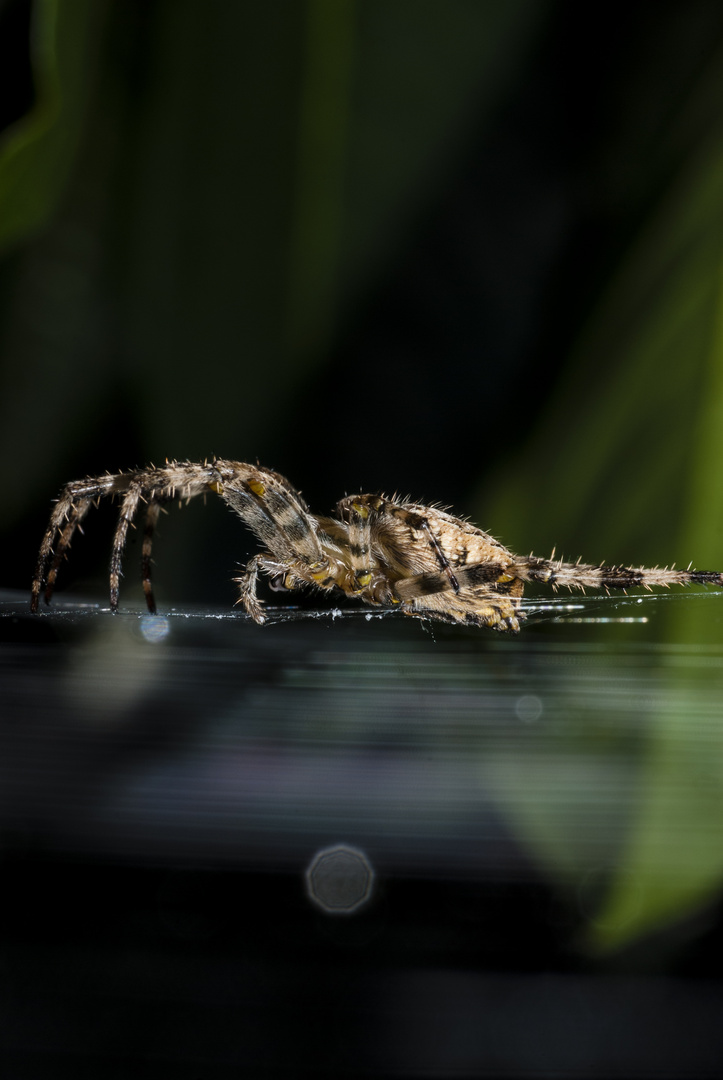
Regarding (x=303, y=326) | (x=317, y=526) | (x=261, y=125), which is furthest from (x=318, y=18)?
(x=317, y=526)

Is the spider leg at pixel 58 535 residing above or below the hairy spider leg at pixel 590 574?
above

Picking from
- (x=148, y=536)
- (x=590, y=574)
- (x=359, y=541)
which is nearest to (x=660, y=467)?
(x=590, y=574)

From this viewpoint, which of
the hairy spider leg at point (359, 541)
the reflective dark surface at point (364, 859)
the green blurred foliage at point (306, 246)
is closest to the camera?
the reflective dark surface at point (364, 859)

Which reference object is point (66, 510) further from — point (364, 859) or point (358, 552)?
point (364, 859)

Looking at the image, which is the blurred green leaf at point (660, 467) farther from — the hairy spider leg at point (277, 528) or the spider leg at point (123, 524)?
the spider leg at point (123, 524)

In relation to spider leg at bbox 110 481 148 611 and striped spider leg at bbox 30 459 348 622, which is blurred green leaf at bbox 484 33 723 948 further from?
spider leg at bbox 110 481 148 611

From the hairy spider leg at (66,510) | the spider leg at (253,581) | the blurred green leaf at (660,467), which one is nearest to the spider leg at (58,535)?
the hairy spider leg at (66,510)

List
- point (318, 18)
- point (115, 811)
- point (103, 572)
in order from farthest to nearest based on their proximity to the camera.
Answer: point (103, 572) → point (318, 18) → point (115, 811)

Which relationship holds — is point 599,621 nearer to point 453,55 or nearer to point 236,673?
point 236,673

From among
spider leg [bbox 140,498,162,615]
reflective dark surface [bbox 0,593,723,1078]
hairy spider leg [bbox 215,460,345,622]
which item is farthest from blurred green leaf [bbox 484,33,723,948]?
spider leg [bbox 140,498,162,615]
